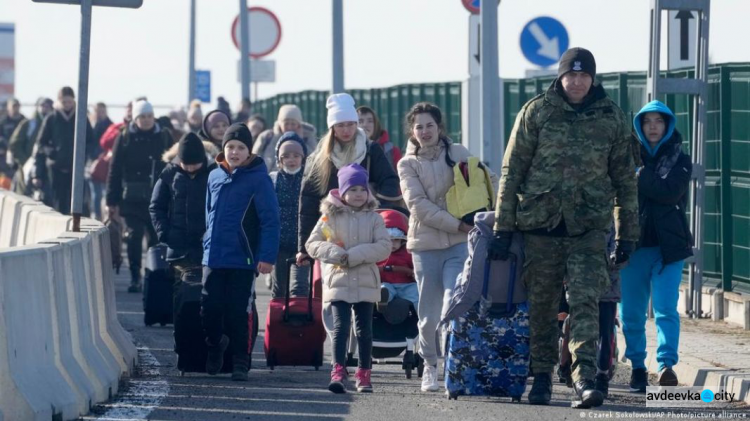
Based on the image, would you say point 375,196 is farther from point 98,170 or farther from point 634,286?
point 98,170

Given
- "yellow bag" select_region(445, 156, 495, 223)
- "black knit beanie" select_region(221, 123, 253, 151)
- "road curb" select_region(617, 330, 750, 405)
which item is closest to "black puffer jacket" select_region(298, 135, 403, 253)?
"black knit beanie" select_region(221, 123, 253, 151)

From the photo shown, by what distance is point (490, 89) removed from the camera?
59.3 ft

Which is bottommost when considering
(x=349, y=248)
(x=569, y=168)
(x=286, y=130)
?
(x=349, y=248)

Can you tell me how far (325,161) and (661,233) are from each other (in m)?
2.56

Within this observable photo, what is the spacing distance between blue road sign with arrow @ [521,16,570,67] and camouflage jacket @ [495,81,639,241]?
9.07 meters

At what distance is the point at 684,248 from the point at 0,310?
480cm

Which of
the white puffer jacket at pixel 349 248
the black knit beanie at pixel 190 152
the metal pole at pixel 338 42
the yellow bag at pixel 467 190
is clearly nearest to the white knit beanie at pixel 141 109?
the metal pole at pixel 338 42

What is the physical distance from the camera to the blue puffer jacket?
13297 millimetres

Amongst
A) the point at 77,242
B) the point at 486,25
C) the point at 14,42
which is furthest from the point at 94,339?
the point at 14,42

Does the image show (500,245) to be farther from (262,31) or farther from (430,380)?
(262,31)

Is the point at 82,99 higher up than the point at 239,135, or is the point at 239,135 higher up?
the point at 82,99

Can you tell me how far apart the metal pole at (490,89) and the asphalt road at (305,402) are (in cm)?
412

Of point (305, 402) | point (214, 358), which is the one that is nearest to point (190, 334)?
point (214, 358)

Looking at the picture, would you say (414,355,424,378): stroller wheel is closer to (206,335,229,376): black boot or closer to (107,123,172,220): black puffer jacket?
(206,335,229,376): black boot
